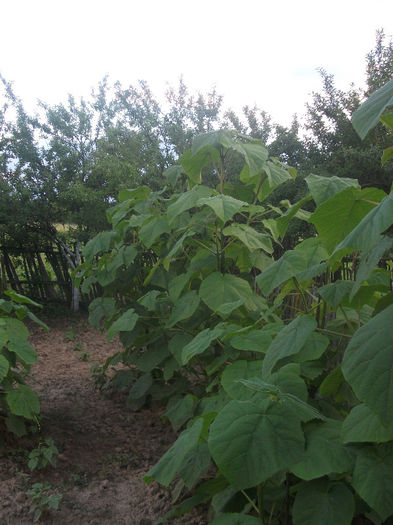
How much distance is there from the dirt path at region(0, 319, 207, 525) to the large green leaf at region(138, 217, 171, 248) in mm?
1279

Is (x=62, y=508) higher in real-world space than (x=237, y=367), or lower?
lower

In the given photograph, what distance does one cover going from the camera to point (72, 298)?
853cm

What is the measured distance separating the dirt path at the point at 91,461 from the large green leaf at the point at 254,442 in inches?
49.6

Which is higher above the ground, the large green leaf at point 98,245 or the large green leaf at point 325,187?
the large green leaf at point 98,245

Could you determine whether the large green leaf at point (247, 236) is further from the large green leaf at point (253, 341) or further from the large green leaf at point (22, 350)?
the large green leaf at point (22, 350)

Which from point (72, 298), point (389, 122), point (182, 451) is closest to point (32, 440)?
point (182, 451)

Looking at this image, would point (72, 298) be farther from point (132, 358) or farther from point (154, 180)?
point (132, 358)

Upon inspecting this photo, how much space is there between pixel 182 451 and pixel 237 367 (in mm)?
423

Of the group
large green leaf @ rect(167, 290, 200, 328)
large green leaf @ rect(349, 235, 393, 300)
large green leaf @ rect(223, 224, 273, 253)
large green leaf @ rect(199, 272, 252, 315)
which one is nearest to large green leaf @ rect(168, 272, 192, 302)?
large green leaf @ rect(167, 290, 200, 328)

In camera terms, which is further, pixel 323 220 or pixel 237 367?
pixel 237 367

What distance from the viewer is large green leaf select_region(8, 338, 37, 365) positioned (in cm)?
239

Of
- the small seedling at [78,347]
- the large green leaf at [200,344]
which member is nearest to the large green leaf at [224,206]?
the large green leaf at [200,344]

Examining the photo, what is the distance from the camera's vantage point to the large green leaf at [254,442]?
0.91 metres

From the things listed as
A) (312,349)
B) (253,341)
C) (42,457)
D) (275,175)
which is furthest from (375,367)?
(42,457)
